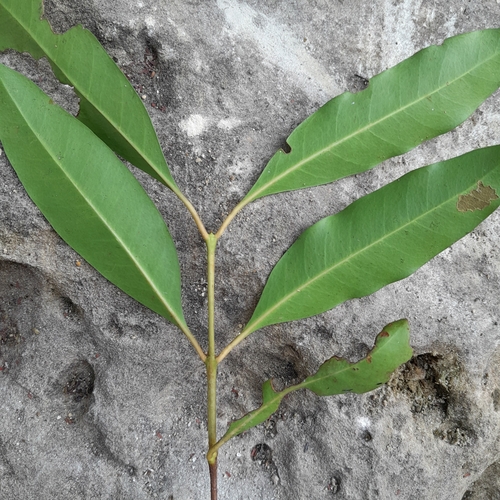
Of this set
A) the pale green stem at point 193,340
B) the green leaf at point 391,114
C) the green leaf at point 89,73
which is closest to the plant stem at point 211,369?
the pale green stem at point 193,340

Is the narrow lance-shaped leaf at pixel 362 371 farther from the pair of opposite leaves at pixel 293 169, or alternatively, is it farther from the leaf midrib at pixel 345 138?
the leaf midrib at pixel 345 138

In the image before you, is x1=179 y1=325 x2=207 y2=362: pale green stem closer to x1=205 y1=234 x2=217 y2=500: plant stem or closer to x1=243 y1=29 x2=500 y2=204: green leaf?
x1=205 y1=234 x2=217 y2=500: plant stem

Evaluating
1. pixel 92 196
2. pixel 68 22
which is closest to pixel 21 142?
pixel 92 196

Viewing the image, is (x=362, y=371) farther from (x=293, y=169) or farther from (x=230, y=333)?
(x=293, y=169)

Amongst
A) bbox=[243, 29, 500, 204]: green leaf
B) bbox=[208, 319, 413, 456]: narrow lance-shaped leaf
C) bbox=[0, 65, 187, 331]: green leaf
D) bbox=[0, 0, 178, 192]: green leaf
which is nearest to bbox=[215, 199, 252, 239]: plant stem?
bbox=[243, 29, 500, 204]: green leaf

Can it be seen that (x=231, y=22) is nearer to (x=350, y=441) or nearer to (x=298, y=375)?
(x=298, y=375)

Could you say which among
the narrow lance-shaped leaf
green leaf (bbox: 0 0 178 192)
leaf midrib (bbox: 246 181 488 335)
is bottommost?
the narrow lance-shaped leaf

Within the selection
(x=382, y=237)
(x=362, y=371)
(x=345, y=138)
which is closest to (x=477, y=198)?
(x=382, y=237)
